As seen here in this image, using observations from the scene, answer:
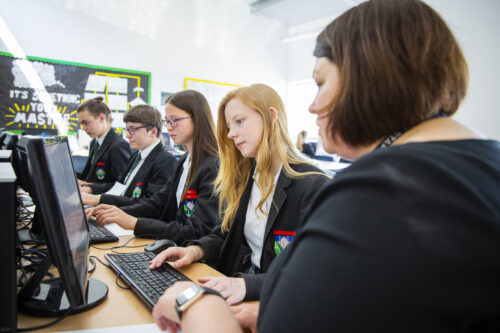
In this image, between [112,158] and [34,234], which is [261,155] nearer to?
[34,234]

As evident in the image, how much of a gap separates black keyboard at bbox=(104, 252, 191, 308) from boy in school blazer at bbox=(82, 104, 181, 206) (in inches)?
41.6

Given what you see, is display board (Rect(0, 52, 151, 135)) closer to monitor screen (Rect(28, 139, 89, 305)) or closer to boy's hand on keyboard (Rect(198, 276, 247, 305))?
boy's hand on keyboard (Rect(198, 276, 247, 305))

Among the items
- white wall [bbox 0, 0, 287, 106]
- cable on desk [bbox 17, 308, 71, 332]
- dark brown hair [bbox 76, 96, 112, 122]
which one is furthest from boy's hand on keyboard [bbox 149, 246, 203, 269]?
white wall [bbox 0, 0, 287, 106]

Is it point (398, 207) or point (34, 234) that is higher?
point (398, 207)

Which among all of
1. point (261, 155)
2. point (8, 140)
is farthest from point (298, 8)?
point (261, 155)

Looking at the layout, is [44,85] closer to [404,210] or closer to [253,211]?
[253,211]

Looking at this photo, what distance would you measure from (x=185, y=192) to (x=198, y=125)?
1.26 ft

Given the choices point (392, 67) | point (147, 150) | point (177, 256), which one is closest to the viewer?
point (392, 67)

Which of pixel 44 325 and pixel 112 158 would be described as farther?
pixel 112 158

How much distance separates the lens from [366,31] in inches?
20.0

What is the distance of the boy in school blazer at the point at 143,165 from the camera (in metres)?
2.19

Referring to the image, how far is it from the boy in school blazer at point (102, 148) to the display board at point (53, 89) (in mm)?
1672

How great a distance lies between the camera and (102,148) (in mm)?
2941

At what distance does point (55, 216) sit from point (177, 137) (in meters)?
1.33
